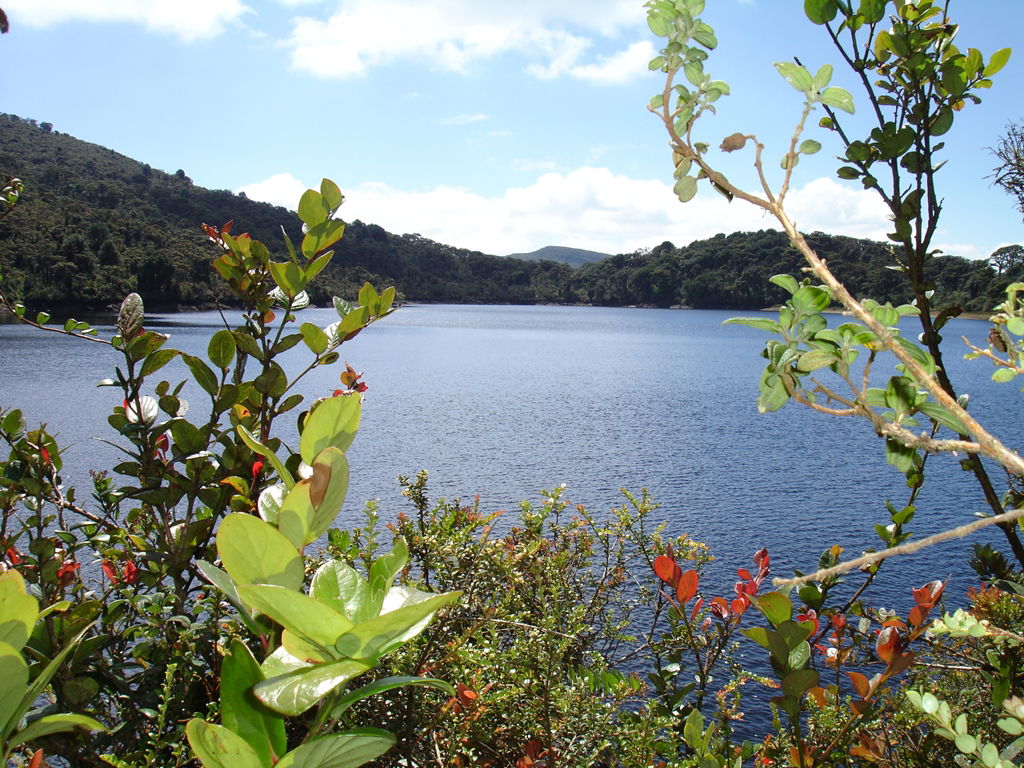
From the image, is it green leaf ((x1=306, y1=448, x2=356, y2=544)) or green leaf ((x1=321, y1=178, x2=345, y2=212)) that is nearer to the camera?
green leaf ((x1=306, y1=448, x2=356, y2=544))

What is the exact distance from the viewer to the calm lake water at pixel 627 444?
11258 millimetres

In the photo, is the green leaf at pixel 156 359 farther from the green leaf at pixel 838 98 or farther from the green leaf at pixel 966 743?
the green leaf at pixel 966 743

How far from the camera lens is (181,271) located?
182ft

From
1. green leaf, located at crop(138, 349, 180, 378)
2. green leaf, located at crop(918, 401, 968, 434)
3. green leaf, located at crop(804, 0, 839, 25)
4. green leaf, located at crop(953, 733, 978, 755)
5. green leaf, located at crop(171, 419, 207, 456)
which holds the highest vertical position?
green leaf, located at crop(804, 0, 839, 25)

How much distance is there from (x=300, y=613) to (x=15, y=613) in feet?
0.62

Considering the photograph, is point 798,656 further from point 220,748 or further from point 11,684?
point 11,684

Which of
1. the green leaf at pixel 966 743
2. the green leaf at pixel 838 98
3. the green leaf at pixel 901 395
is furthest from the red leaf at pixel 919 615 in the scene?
the green leaf at pixel 838 98

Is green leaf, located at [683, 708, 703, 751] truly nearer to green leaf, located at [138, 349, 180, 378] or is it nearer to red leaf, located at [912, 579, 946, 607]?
red leaf, located at [912, 579, 946, 607]

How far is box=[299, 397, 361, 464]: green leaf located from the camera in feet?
1.88

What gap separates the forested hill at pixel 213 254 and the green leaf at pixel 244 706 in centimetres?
170

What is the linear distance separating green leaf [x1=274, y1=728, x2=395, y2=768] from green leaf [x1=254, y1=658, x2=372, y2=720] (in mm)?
45

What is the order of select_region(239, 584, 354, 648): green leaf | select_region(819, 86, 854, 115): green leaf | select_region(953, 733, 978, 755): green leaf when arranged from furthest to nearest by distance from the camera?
1. select_region(819, 86, 854, 115): green leaf
2. select_region(953, 733, 978, 755): green leaf
3. select_region(239, 584, 354, 648): green leaf

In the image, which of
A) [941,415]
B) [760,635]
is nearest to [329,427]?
[941,415]

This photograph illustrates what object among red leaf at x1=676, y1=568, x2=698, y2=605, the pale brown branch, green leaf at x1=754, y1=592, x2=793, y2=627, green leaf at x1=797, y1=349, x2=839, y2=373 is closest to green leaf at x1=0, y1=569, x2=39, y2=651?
the pale brown branch
